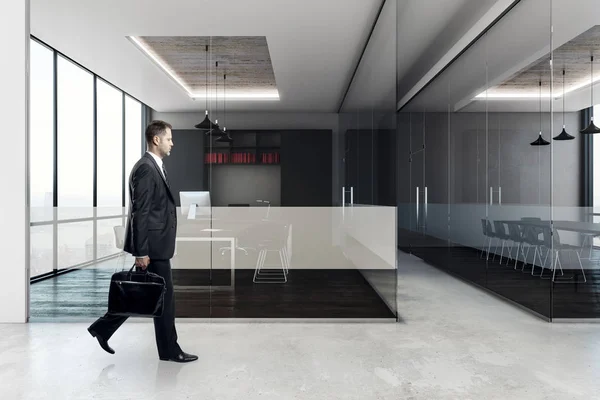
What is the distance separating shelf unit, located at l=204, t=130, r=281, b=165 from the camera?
402 cm

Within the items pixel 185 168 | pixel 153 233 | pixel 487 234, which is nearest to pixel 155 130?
pixel 153 233

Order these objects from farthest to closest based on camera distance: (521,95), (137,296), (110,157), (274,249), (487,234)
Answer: (487,234) → (521,95) → (110,157) → (274,249) → (137,296)

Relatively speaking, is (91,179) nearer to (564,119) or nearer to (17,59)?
(17,59)

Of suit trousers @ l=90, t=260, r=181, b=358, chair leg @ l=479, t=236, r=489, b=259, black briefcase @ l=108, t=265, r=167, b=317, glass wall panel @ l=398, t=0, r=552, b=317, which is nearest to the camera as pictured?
black briefcase @ l=108, t=265, r=167, b=317

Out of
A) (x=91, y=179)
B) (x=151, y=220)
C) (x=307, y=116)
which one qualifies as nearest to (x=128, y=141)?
(x=91, y=179)

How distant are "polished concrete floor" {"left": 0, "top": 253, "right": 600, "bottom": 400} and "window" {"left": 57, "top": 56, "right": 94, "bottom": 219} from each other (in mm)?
1154

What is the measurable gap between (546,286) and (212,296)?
10.8 feet

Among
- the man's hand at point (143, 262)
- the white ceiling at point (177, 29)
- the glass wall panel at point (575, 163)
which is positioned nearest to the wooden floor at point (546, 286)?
the glass wall panel at point (575, 163)

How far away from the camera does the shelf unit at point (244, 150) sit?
158 inches

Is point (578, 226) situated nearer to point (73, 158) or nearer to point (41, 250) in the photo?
point (73, 158)

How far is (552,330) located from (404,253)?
196 inches

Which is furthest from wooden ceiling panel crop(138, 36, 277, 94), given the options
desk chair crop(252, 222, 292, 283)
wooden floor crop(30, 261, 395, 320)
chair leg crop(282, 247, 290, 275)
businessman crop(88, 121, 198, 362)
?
wooden floor crop(30, 261, 395, 320)

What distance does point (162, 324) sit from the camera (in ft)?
9.77

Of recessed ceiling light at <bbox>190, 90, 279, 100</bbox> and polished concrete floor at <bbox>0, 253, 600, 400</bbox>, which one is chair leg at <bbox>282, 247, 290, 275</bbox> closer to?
polished concrete floor at <bbox>0, 253, 600, 400</bbox>
